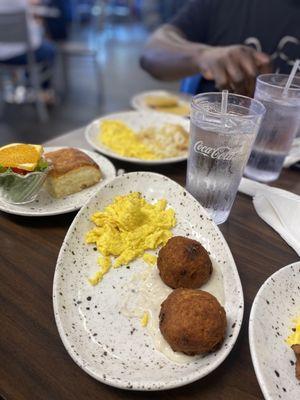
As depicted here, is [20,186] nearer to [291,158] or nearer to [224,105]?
[224,105]

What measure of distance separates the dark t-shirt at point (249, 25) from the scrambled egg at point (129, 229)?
1.21 meters

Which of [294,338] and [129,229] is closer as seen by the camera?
[294,338]

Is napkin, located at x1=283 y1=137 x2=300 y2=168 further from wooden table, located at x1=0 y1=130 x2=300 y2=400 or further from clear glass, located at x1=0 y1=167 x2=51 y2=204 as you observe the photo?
clear glass, located at x1=0 y1=167 x2=51 y2=204

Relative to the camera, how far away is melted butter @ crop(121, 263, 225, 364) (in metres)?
0.61

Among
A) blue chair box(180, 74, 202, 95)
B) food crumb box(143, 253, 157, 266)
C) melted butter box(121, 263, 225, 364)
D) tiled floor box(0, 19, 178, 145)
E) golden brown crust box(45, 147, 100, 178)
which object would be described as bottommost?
tiled floor box(0, 19, 178, 145)

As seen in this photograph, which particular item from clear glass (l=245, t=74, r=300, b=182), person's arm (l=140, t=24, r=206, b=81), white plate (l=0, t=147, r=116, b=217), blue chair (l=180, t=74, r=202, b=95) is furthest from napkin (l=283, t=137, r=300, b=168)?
blue chair (l=180, t=74, r=202, b=95)

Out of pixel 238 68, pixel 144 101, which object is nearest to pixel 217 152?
pixel 238 68

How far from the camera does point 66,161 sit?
1.01 m

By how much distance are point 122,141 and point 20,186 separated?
51cm

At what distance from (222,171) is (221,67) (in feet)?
2.17

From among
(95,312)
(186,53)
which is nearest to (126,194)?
(95,312)

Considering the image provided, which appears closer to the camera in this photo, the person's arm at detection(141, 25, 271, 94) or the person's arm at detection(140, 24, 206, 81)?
the person's arm at detection(141, 25, 271, 94)

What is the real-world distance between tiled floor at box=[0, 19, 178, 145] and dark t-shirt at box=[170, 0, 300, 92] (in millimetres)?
1884

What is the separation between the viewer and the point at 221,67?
1.35 metres
